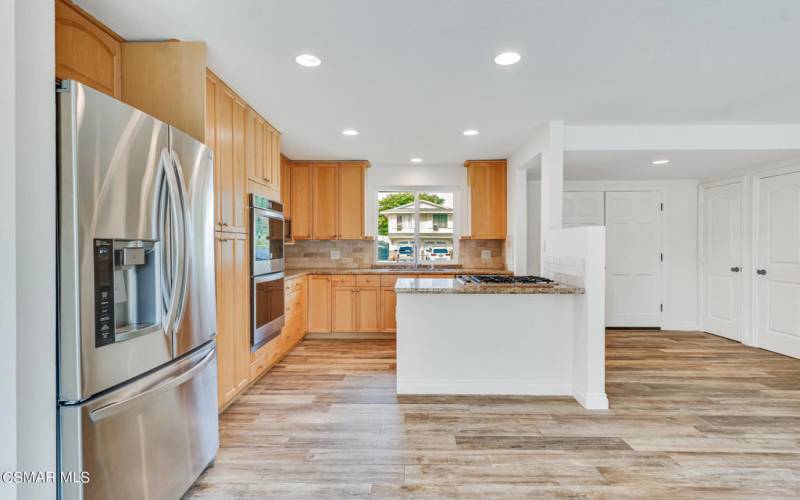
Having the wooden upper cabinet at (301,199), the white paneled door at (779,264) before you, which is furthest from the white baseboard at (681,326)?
the wooden upper cabinet at (301,199)

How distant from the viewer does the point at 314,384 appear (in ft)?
10.6

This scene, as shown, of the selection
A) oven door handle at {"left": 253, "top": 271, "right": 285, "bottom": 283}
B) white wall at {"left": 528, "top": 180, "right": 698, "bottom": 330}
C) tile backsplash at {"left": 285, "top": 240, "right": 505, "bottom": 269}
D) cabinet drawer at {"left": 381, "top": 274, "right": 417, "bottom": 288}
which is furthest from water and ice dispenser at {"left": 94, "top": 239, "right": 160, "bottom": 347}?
white wall at {"left": 528, "top": 180, "right": 698, "bottom": 330}

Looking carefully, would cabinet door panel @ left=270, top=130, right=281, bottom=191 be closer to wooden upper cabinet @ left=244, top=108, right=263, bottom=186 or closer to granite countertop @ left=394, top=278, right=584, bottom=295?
wooden upper cabinet @ left=244, top=108, right=263, bottom=186

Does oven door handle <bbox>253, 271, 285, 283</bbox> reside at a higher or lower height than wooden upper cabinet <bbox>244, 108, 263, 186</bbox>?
lower

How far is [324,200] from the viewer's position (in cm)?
517

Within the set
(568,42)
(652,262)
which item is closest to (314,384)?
(568,42)

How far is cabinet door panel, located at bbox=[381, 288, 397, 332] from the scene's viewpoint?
188 inches

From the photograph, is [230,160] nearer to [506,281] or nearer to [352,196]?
[506,281]

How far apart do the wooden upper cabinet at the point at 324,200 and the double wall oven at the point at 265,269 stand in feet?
4.71

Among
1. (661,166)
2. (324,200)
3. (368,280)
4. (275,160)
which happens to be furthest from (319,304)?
(661,166)

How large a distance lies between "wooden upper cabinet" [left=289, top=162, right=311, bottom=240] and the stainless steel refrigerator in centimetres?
324

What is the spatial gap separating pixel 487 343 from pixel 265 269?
76.1 inches

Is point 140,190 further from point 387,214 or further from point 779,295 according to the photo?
point 779,295
